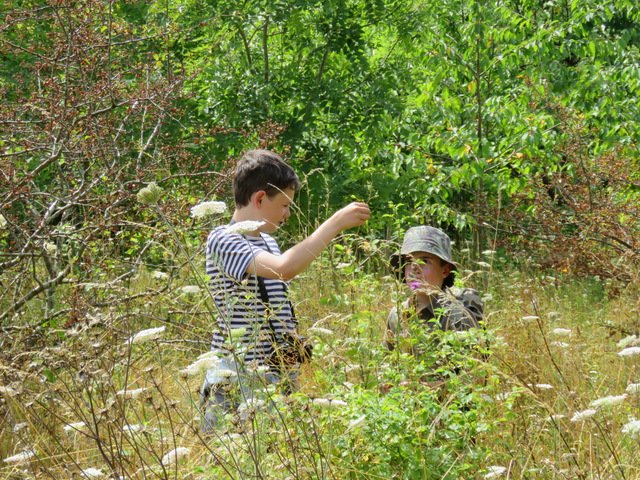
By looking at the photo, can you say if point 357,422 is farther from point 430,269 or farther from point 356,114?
point 356,114

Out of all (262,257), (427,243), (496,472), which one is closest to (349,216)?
(262,257)

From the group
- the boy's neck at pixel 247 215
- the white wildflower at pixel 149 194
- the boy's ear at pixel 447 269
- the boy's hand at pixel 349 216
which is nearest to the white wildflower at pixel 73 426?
the white wildflower at pixel 149 194

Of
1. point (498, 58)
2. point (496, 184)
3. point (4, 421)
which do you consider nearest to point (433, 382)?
point (4, 421)

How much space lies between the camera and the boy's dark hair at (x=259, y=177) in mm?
3389

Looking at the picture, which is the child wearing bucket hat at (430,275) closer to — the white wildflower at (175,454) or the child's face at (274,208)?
the child's face at (274,208)

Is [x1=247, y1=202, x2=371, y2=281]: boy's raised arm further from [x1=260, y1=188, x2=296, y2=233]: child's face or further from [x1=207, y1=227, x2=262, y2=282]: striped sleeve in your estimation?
[x1=260, y1=188, x2=296, y2=233]: child's face

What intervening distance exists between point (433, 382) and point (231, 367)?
63cm

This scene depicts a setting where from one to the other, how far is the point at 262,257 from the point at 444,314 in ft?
2.17

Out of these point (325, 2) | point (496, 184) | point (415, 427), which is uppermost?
point (325, 2)

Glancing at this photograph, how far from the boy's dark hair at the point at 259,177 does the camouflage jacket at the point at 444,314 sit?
2.11 feet

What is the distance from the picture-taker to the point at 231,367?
280cm

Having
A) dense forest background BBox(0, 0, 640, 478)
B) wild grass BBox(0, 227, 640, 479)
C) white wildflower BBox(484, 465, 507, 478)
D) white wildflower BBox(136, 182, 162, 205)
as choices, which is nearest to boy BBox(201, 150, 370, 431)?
wild grass BBox(0, 227, 640, 479)

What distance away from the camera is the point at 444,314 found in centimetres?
292

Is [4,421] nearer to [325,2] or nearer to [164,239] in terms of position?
[164,239]
